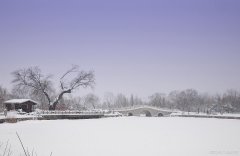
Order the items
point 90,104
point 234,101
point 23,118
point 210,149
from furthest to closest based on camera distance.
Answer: point 90,104
point 234,101
point 23,118
point 210,149

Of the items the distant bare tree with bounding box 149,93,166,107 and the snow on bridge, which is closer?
the snow on bridge

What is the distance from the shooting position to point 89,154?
800 inches

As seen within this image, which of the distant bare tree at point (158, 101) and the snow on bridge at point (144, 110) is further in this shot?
the distant bare tree at point (158, 101)

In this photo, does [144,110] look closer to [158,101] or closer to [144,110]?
[144,110]

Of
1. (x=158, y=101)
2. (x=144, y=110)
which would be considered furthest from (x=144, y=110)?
(x=158, y=101)

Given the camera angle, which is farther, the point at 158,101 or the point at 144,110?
the point at 158,101

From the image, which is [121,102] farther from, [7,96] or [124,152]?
[124,152]

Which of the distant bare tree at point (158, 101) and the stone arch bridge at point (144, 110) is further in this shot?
the distant bare tree at point (158, 101)

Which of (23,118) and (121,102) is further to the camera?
(121,102)

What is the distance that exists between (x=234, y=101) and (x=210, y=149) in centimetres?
11382

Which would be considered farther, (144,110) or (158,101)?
(158,101)

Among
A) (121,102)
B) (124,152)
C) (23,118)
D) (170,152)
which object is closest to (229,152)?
(170,152)

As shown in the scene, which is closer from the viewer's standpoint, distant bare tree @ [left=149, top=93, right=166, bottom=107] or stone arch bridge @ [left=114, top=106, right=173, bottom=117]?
stone arch bridge @ [left=114, top=106, right=173, bottom=117]

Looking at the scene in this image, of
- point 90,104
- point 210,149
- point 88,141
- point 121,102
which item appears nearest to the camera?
point 210,149
